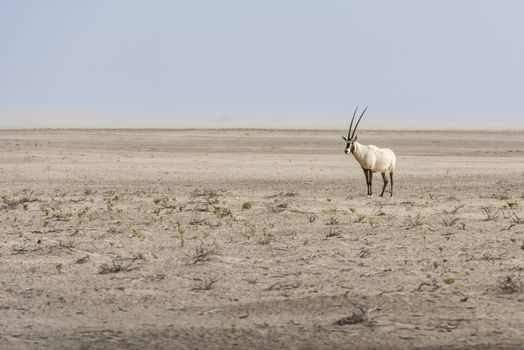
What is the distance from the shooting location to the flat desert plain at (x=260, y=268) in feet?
25.3

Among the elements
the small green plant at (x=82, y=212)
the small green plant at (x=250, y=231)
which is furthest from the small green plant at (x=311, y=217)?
the small green plant at (x=82, y=212)

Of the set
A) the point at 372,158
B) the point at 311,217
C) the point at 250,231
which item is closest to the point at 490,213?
the point at 311,217

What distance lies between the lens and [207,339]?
752 cm

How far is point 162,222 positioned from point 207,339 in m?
6.45

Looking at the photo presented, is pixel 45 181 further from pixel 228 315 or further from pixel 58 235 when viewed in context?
pixel 228 315

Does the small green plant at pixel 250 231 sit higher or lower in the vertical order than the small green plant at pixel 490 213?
lower

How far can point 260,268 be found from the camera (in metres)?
10.3

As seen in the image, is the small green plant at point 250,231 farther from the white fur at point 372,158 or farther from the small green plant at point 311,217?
the white fur at point 372,158

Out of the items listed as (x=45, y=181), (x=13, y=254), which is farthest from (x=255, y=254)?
(x=45, y=181)

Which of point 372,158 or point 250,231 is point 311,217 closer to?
point 250,231

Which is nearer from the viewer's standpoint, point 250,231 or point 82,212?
point 250,231

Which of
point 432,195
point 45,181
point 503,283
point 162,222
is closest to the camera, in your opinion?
point 503,283

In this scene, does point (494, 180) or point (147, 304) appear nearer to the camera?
point (147, 304)

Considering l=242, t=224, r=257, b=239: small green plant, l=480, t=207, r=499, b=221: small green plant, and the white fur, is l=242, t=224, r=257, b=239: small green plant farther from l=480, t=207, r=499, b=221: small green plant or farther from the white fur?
the white fur
